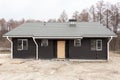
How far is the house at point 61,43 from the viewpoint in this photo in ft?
65.6

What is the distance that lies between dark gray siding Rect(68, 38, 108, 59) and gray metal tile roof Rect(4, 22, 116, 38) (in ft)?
2.61

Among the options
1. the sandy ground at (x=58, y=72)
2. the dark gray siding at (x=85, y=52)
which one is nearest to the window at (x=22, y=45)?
the dark gray siding at (x=85, y=52)

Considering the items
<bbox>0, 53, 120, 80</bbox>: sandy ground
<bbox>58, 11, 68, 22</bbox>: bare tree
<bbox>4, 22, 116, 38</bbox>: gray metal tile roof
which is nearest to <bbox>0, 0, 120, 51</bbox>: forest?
<bbox>58, 11, 68, 22</bbox>: bare tree

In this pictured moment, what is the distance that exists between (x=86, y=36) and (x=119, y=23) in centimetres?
2217

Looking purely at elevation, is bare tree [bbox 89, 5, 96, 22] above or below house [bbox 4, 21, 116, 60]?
above

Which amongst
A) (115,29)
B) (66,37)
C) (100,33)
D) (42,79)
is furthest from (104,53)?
(115,29)

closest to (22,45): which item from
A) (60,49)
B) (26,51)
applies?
(26,51)

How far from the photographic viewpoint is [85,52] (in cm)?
2017

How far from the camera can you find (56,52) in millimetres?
20734

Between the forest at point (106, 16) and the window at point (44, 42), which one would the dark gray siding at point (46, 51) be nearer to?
the window at point (44, 42)

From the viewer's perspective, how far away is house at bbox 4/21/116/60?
19984mm

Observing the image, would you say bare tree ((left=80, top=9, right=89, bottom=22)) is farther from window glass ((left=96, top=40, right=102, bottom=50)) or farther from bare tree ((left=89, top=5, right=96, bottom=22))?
window glass ((left=96, top=40, right=102, bottom=50))

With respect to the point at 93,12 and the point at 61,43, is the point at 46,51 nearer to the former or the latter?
the point at 61,43

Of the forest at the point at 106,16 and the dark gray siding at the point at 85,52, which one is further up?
the forest at the point at 106,16
